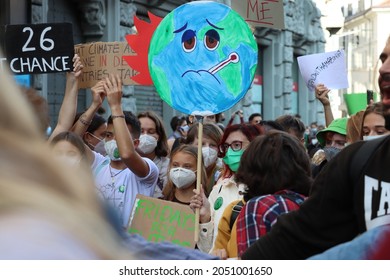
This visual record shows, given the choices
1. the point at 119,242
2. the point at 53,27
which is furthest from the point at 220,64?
the point at 119,242

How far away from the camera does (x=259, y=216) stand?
2.61 metres

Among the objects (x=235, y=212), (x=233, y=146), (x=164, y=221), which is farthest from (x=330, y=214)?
(x=233, y=146)

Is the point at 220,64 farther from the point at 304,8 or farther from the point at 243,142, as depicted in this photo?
the point at 304,8

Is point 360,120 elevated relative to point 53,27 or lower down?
lower down

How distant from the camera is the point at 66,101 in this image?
4941 mm

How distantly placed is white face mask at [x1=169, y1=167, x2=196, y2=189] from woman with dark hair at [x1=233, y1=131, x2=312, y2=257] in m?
1.61

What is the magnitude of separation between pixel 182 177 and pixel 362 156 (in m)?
2.69

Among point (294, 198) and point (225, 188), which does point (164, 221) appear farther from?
point (294, 198)

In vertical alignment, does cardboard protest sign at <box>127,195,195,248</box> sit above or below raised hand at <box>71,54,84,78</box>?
below

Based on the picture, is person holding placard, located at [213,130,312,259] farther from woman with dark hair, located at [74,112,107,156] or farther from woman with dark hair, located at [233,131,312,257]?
woman with dark hair, located at [74,112,107,156]

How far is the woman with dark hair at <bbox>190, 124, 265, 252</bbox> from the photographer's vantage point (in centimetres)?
380

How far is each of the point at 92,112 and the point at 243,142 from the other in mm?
1140

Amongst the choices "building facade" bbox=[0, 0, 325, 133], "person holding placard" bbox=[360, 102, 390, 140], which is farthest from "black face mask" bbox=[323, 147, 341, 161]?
"building facade" bbox=[0, 0, 325, 133]

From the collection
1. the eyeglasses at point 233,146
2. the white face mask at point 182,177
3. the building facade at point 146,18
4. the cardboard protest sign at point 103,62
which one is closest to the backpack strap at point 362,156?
the building facade at point 146,18
